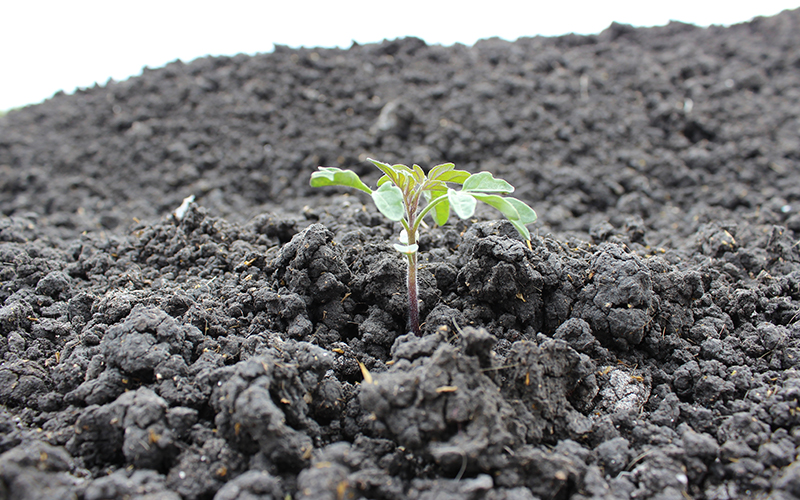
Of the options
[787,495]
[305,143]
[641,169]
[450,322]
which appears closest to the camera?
[787,495]

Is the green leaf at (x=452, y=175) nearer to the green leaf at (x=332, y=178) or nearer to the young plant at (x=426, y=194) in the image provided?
the young plant at (x=426, y=194)

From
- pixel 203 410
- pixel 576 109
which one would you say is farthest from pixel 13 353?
pixel 576 109

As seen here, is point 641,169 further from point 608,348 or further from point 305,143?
point 305,143

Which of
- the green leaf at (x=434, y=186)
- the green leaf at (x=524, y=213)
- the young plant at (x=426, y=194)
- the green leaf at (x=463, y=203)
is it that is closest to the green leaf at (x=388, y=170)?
the young plant at (x=426, y=194)

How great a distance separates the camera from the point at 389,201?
1.40 m

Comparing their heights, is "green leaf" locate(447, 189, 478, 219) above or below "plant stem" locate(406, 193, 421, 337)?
above

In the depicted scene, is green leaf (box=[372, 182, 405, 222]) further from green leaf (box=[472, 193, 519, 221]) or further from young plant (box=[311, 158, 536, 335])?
green leaf (box=[472, 193, 519, 221])

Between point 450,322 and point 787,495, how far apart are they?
3.37 feet

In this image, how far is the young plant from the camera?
136cm

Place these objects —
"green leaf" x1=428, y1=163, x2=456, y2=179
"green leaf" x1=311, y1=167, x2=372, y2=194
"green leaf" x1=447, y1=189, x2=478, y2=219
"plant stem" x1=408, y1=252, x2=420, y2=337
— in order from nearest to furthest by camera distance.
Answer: "green leaf" x1=447, y1=189, x2=478, y2=219 < "green leaf" x1=311, y1=167, x2=372, y2=194 < "green leaf" x1=428, y1=163, x2=456, y2=179 < "plant stem" x1=408, y1=252, x2=420, y2=337

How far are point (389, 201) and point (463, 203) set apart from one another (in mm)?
223

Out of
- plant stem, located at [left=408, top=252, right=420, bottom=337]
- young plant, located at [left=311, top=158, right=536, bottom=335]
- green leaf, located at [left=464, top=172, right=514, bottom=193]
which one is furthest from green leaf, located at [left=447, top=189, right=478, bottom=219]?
plant stem, located at [left=408, top=252, right=420, bottom=337]

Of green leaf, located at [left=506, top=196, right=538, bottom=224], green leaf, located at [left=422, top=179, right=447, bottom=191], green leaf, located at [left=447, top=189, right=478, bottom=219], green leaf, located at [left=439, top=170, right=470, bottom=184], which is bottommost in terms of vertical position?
green leaf, located at [left=506, top=196, right=538, bottom=224]

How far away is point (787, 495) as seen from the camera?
1.21 m
